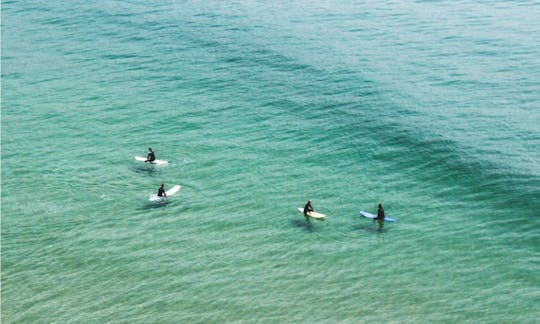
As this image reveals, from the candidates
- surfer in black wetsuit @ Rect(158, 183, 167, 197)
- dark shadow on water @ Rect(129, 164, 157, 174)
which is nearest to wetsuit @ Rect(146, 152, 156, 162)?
dark shadow on water @ Rect(129, 164, 157, 174)

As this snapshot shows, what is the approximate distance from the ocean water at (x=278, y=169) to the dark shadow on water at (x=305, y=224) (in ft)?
0.58

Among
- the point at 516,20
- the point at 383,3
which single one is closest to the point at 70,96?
the point at 383,3

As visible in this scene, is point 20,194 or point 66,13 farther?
point 66,13

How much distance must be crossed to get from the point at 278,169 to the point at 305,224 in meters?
11.8

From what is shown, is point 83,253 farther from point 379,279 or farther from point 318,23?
point 318,23

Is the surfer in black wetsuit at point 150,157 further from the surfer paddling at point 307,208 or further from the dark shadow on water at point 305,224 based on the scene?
the surfer paddling at point 307,208

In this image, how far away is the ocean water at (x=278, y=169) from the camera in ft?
171

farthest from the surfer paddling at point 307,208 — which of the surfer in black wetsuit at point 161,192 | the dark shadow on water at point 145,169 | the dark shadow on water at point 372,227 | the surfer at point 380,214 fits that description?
the dark shadow on water at point 145,169

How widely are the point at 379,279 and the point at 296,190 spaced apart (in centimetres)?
1640

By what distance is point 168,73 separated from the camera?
10269cm

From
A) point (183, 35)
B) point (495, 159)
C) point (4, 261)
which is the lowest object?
point (4, 261)

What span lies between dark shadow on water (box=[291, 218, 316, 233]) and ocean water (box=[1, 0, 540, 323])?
178 mm

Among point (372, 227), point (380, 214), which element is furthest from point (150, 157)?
point (380, 214)

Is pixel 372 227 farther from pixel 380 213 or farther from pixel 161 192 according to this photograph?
pixel 161 192
